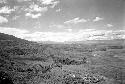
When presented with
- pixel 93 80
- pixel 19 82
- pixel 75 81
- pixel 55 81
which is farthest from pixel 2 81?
pixel 93 80

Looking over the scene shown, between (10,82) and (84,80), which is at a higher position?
(10,82)

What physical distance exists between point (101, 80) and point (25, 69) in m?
31.4

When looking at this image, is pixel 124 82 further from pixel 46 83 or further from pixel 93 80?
pixel 46 83

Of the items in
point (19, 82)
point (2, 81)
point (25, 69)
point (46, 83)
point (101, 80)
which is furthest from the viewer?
point (25, 69)

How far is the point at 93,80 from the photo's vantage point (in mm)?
48844

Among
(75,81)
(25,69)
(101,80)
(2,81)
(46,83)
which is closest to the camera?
(2,81)

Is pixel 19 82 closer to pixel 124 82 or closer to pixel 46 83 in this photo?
pixel 46 83

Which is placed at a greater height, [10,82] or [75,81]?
[10,82]

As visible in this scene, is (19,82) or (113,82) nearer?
(19,82)

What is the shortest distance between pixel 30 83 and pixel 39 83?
9.78 feet

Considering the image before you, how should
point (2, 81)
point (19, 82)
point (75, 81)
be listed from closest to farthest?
point (2, 81) → point (19, 82) → point (75, 81)

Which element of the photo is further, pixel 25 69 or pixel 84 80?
pixel 25 69

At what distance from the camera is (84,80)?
4853 centimetres

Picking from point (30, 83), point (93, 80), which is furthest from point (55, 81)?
point (93, 80)
